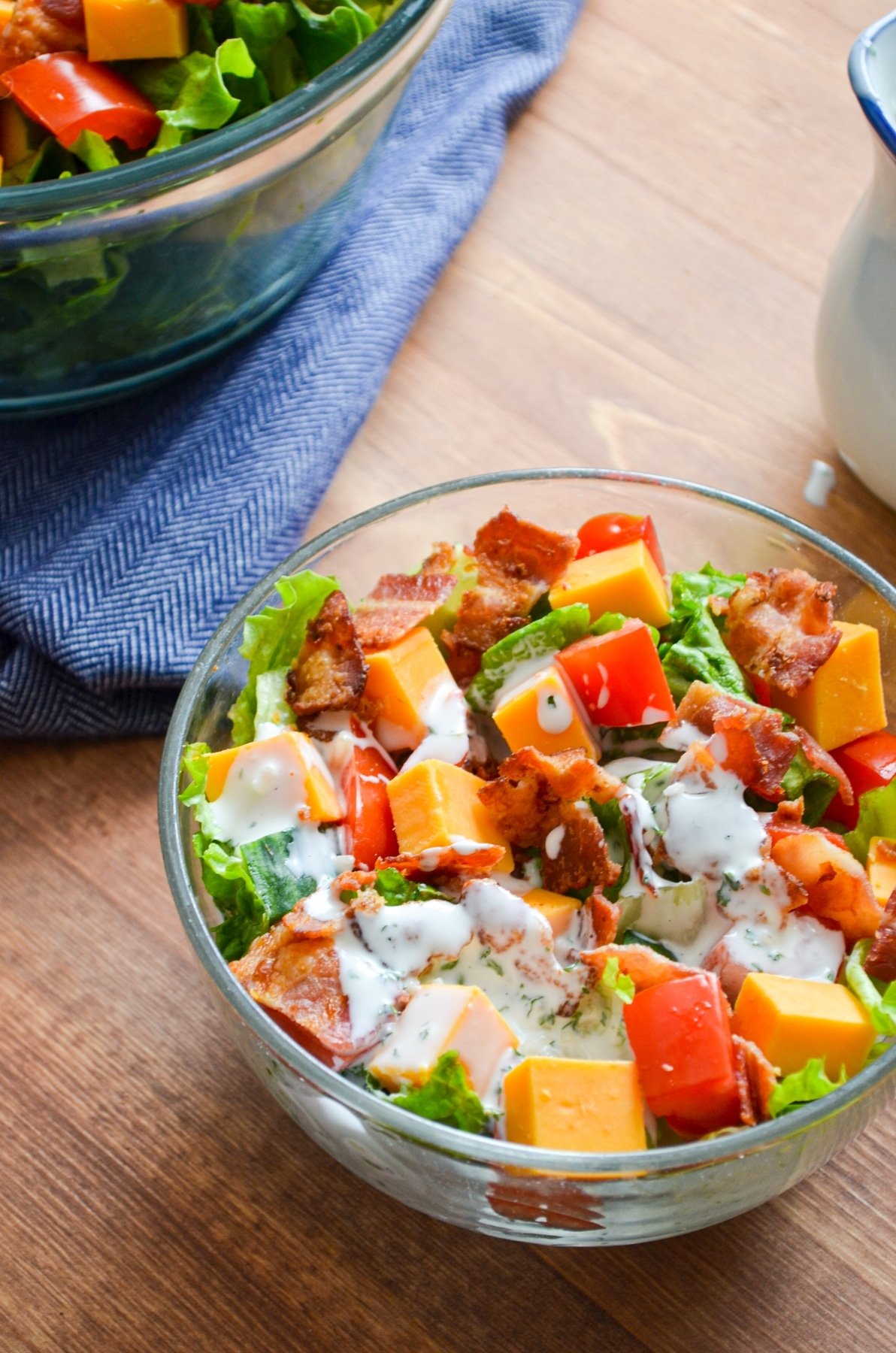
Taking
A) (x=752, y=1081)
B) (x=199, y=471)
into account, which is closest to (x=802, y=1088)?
(x=752, y=1081)

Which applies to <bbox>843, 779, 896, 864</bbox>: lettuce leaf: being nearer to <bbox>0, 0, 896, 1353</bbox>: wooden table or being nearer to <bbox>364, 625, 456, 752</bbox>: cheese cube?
<bbox>0, 0, 896, 1353</bbox>: wooden table

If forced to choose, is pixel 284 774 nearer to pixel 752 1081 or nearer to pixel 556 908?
pixel 556 908

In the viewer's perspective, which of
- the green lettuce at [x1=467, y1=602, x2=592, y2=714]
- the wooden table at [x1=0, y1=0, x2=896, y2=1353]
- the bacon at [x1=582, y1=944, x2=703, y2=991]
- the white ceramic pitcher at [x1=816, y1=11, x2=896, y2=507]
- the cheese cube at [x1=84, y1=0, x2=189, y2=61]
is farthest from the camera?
the cheese cube at [x1=84, y1=0, x2=189, y2=61]

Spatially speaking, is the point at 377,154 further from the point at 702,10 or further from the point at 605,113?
the point at 702,10

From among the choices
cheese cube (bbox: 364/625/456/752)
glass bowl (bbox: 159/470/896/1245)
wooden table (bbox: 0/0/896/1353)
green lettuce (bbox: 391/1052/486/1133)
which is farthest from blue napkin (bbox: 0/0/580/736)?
green lettuce (bbox: 391/1052/486/1133)

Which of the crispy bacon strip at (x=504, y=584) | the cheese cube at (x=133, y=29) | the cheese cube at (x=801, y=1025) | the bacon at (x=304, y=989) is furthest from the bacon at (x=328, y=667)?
the cheese cube at (x=133, y=29)

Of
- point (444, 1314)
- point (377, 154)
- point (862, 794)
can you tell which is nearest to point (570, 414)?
point (377, 154)
